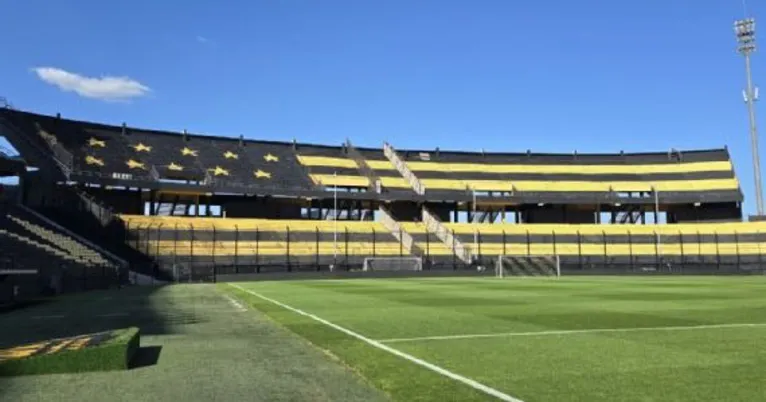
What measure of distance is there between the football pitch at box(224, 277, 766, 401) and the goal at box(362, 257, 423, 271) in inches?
1687

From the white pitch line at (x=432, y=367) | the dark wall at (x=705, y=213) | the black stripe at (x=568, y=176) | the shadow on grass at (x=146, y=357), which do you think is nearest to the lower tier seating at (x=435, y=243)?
the dark wall at (x=705, y=213)

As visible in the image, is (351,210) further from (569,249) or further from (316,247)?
(569,249)

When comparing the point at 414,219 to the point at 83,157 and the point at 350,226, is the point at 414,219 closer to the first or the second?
the point at 350,226

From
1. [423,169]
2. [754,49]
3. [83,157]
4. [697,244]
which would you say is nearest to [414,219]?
[423,169]

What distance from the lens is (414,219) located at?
78875 millimetres

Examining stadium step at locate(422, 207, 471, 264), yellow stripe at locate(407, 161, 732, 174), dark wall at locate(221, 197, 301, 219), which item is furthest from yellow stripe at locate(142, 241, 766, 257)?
yellow stripe at locate(407, 161, 732, 174)

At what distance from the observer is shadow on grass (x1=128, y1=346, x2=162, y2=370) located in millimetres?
9039

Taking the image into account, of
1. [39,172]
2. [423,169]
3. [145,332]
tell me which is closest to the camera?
[145,332]

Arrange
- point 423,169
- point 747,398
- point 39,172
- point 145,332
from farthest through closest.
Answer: point 423,169 → point 39,172 → point 145,332 → point 747,398

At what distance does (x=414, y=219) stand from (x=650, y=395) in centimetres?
7215

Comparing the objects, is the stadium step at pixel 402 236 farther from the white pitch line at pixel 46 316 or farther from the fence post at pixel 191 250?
the white pitch line at pixel 46 316

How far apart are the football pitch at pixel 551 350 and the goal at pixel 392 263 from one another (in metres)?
42.8

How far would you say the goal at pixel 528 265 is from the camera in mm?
59250

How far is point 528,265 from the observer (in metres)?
63.1
